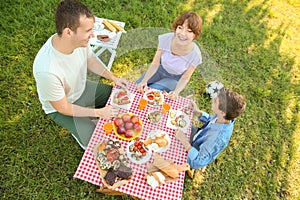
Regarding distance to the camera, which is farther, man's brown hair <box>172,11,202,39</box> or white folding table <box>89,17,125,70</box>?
white folding table <box>89,17,125,70</box>

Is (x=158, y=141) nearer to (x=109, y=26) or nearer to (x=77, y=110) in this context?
(x=77, y=110)

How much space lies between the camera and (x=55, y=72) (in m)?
2.28

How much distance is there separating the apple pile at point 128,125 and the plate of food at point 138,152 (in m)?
0.10

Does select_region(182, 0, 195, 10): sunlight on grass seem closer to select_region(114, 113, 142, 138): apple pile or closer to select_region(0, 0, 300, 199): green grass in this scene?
select_region(0, 0, 300, 199): green grass

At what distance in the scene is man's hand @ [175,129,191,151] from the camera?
8.05ft

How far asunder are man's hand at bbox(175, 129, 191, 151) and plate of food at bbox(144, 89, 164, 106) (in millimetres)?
372

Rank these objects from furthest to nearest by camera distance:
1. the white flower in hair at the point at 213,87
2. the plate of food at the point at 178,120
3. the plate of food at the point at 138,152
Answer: the white flower in hair at the point at 213,87 → the plate of food at the point at 178,120 → the plate of food at the point at 138,152

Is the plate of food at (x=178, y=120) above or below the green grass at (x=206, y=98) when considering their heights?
above

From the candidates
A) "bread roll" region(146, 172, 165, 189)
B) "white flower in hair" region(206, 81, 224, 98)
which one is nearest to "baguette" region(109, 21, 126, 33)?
"white flower in hair" region(206, 81, 224, 98)

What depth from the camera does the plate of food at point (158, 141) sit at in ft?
7.84

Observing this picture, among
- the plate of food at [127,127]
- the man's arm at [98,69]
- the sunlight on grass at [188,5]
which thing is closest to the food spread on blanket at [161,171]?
the plate of food at [127,127]

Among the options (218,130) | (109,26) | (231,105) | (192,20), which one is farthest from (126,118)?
(109,26)

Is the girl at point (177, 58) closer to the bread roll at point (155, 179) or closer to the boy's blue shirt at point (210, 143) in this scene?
the boy's blue shirt at point (210, 143)

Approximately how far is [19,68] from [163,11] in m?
2.54
